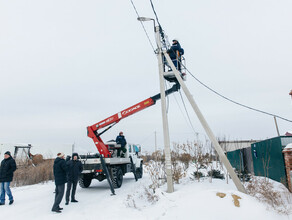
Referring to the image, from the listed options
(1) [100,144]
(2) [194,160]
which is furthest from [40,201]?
(2) [194,160]

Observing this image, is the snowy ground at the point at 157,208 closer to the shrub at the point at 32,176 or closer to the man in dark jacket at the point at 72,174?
the man in dark jacket at the point at 72,174

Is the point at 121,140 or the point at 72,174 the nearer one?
the point at 72,174

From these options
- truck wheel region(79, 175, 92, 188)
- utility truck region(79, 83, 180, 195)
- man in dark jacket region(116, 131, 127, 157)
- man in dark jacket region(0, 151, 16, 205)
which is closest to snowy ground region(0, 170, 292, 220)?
man in dark jacket region(0, 151, 16, 205)

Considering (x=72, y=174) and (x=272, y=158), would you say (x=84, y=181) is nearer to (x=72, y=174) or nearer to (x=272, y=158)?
(x=72, y=174)

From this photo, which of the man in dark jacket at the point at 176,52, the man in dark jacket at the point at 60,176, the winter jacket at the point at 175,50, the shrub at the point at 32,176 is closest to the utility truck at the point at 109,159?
the man in dark jacket at the point at 176,52

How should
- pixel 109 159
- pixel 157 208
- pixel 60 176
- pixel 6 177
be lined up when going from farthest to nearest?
pixel 109 159
pixel 6 177
pixel 60 176
pixel 157 208

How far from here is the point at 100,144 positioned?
1041cm

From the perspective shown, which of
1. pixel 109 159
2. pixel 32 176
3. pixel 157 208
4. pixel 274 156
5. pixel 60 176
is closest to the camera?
pixel 157 208

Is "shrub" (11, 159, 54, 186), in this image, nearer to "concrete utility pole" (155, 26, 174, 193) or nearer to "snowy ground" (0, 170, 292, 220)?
"snowy ground" (0, 170, 292, 220)

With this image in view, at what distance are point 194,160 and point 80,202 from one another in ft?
16.2

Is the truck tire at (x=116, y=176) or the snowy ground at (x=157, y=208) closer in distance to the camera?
the snowy ground at (x=157, y=208)

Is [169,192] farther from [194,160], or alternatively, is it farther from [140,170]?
[140,170]

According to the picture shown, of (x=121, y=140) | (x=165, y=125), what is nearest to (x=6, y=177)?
(x=121, y=140)

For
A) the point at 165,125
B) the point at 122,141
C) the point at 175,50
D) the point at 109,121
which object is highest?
the point at 175,50
